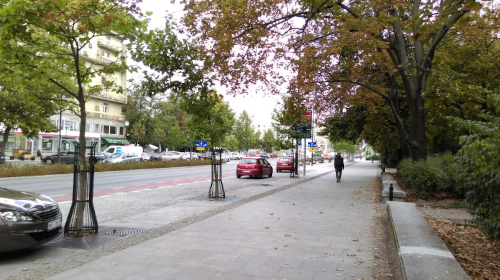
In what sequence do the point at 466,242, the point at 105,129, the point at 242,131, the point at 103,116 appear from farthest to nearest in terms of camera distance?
the point at 242,131
the point at 105,129
the point at 103,116
the point at 466,242

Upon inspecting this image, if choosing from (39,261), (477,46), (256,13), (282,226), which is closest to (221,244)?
(282,226)

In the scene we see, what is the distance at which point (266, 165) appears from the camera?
24.4 metres

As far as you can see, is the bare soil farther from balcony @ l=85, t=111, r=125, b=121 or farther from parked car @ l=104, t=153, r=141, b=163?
balcony @ l=85, t=111, r=125, b=121

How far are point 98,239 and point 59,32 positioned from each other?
3968mm

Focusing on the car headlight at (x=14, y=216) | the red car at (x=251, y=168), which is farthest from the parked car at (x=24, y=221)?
the red car at (x=251, y=168)

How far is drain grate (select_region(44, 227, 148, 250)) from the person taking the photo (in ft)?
20.2

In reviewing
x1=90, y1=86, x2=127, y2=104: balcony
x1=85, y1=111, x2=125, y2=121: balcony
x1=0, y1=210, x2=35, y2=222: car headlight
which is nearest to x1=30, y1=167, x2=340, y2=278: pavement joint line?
x1=0, y1=210, x2=35, y2=222: car headlight

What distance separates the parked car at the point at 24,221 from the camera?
5047 mm

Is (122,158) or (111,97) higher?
(111,97)

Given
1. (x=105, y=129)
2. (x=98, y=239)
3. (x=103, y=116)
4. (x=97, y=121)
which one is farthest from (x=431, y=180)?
(x=105, y=129)

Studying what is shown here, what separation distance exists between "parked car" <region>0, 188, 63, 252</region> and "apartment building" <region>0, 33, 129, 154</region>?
141 feet

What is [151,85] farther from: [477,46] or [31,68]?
[477,46]

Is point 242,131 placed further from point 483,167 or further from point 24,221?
point 483,167

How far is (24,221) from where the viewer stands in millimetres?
5207
